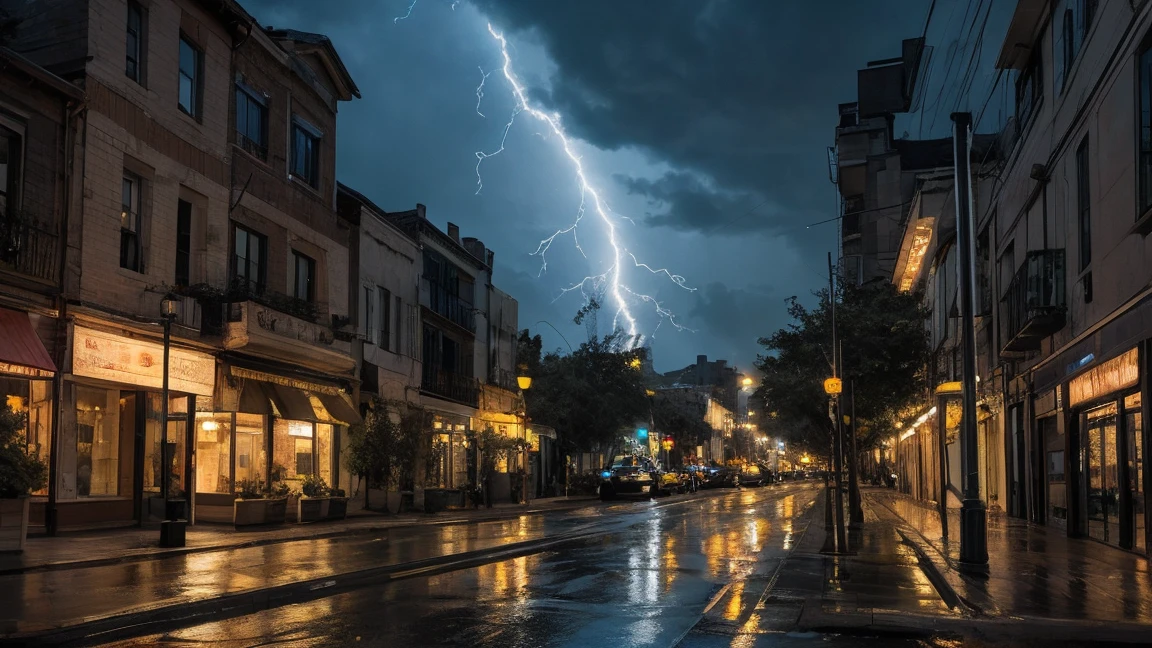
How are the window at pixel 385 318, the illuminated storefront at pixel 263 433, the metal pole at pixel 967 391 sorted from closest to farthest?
the metal pole at pixel 967 391 < the illuminated storefront at pixel 263 433 < the window at pixel 385 318

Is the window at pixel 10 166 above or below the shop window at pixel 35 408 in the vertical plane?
above

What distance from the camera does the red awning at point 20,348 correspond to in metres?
17.7

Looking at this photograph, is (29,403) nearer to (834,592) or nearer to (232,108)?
(232,108)

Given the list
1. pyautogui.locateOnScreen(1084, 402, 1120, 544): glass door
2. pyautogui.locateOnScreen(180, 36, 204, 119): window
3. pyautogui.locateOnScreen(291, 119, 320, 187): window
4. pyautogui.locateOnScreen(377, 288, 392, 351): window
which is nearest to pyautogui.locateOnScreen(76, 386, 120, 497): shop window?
pyautogui.locateOnScreen(180, 36, 204, 119): window

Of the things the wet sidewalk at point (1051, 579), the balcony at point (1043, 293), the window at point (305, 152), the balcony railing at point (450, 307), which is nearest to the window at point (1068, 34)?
the balcony at point (1043, 293)

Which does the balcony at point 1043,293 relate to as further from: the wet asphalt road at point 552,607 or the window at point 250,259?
the window at point 250,259

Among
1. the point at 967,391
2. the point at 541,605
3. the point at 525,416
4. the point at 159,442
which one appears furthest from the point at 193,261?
the point at 525,416

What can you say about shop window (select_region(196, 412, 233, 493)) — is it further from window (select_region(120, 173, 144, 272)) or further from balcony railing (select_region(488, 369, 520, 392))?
A: balcony railing (select_region(488, 369, 520, 392))

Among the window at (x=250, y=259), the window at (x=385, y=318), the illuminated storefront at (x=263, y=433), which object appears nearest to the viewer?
the illuminated storefront at (x=263, y=433)

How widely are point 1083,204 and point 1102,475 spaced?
4.91 metres

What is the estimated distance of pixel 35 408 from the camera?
1952cm

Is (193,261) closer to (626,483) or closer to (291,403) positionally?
(291,403)

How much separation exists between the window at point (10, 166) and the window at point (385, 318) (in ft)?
54.4

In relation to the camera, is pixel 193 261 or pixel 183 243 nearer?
pixel 183 243
